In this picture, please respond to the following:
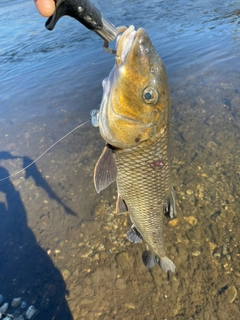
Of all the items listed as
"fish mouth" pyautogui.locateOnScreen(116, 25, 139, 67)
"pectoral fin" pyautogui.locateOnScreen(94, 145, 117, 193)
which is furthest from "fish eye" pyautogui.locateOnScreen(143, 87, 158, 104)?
"pectoral fin" pyautogui.locateOnScreen(94, 145, 117, 193)

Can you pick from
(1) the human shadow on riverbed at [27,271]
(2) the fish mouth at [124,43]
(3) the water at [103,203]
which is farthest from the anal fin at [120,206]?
(1) the human shadow on riverbed at [27,271]

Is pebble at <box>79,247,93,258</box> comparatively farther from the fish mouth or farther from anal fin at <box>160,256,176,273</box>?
the fish mouth

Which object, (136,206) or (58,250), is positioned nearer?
(136,206)

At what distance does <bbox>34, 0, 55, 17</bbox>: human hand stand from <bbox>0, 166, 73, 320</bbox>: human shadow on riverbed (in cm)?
354

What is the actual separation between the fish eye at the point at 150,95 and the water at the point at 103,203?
8.99ft

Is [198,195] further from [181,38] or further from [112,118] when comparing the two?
[181,38]

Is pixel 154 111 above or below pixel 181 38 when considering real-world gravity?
above

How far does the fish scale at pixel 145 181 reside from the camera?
2330mm

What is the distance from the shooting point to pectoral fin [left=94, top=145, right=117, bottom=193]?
2.34 meters

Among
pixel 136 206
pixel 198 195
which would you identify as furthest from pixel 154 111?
pixel 198 195

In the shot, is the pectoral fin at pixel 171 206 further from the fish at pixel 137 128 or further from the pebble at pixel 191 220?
the pebble at pixel 191 220

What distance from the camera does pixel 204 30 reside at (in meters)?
10.8

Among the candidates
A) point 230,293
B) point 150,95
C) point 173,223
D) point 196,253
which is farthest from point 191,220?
point 150,95

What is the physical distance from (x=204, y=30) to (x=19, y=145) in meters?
8.65
